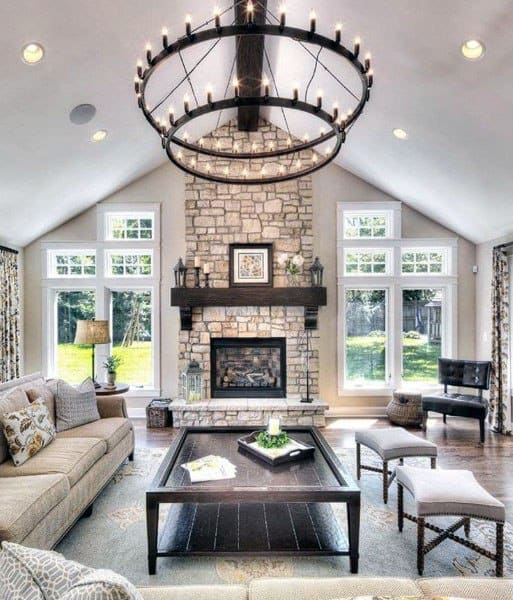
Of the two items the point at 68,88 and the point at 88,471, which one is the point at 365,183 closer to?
the point at 68,88

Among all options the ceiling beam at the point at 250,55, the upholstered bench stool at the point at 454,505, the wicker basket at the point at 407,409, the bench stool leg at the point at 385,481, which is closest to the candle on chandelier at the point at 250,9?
the ceiling beam at the point at 250,55

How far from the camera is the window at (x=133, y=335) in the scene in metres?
5.65

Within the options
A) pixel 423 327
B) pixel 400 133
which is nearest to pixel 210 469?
pixel 400 133

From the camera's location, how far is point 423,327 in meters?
5.73

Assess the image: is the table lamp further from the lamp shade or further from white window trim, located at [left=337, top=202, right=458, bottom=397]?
white window trim, located at [left=337, top=202, right=458, bottom=397]

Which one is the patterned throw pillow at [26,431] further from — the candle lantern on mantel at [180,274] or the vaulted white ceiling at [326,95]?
the candle lantern on mantel at [180,274]

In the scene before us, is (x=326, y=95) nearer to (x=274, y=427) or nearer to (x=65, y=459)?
(x=274, y=427)

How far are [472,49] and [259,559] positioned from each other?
374cm

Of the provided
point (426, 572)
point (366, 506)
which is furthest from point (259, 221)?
point (426, 572)

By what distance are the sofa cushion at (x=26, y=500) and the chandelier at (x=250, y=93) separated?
218 cm

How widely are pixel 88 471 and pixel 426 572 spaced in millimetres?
2356

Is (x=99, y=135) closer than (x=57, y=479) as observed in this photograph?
No

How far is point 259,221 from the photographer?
5527 mm

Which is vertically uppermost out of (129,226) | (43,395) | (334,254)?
(129,226)
